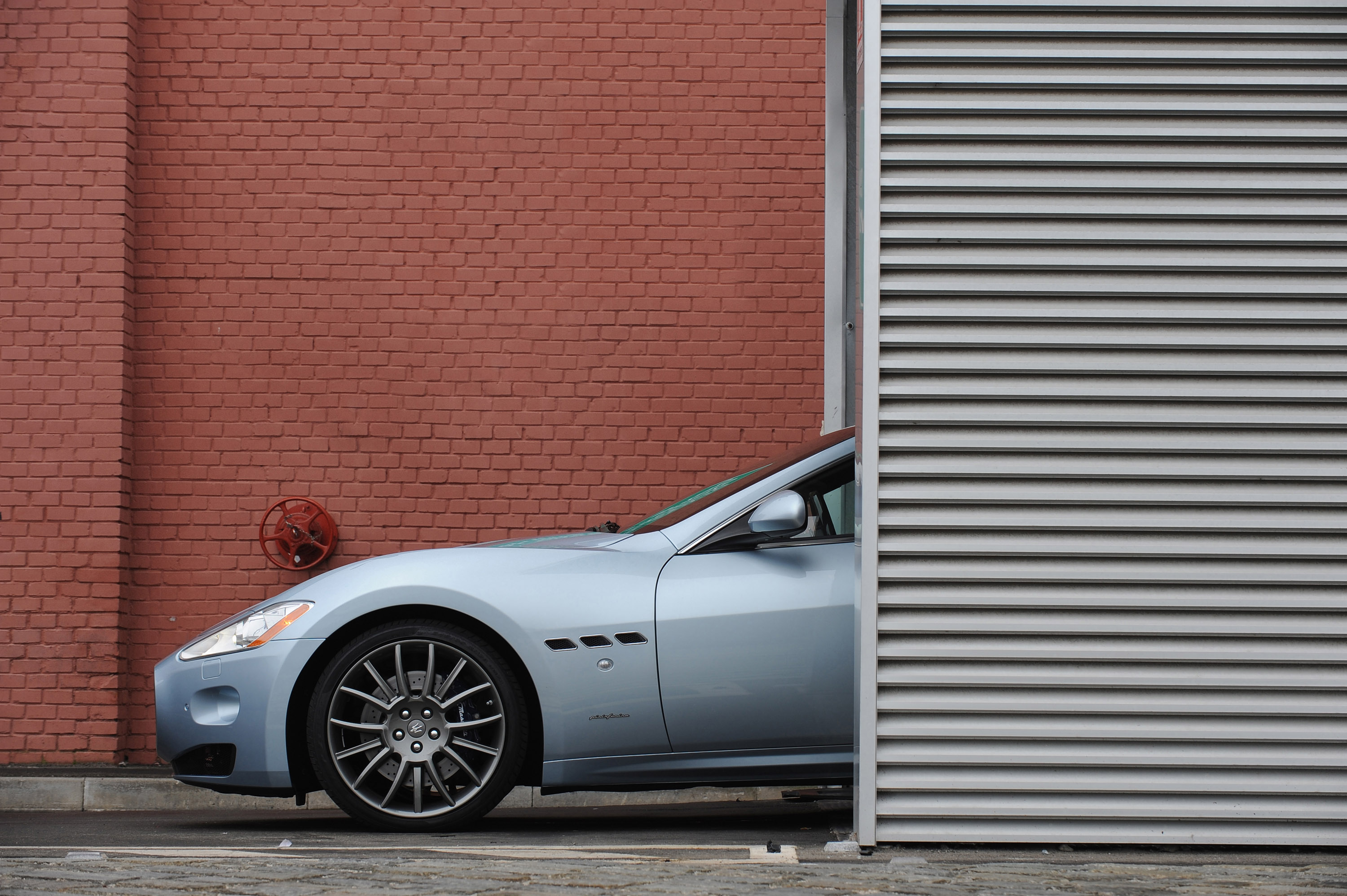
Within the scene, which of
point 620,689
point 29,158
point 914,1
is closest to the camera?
point 914,1

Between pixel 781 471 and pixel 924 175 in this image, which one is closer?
pixel 924 175

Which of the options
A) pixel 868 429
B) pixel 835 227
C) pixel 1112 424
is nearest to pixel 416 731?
pixel 868 429

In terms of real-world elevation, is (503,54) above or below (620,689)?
above

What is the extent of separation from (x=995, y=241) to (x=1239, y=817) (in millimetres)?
1747

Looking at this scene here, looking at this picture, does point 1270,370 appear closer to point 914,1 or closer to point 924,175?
point 924,175

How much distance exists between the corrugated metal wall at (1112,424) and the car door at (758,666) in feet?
1.90

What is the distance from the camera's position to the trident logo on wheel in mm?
7258

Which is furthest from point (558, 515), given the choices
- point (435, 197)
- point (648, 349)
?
point (435, 197)

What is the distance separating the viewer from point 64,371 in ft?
23.8

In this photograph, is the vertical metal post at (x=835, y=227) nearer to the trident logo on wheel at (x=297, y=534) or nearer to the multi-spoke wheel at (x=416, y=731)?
the trident logo on wheel at (x=297, y=534)

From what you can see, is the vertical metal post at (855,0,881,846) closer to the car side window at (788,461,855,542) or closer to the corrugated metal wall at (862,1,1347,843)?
the corrugated metal wall at (862,1,1347,843)

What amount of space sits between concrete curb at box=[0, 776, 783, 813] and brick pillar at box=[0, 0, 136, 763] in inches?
32.6

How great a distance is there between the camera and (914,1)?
3930 millimetres

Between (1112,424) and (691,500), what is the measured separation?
1664 millimetres
